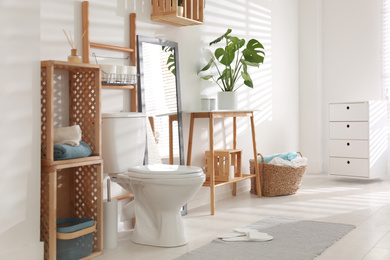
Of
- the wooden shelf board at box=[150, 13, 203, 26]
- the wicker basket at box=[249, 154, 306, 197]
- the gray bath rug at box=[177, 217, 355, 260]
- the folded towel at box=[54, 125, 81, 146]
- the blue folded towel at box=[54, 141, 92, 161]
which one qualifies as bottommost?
the gray bath rug at box=[177, 217, 355, 260]

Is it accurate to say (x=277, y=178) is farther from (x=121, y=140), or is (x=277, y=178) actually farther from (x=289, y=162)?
(x=121, y=140)

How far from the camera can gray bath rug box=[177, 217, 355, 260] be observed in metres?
2.50

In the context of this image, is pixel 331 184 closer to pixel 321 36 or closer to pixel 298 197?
pixel 298 197

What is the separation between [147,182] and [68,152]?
48cm

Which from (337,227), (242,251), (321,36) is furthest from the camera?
(321,36)

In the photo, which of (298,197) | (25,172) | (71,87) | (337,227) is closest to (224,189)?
(298,197)

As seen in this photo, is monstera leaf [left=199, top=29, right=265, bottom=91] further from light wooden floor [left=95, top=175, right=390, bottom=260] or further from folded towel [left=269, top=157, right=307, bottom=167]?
light wooden floor [left=95, top=175, right=390, bottom=260]

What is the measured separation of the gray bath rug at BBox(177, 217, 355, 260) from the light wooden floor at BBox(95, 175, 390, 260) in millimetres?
66

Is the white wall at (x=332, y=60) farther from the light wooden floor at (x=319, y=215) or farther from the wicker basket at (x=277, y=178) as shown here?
the wicker basket at (x=277, y=178)

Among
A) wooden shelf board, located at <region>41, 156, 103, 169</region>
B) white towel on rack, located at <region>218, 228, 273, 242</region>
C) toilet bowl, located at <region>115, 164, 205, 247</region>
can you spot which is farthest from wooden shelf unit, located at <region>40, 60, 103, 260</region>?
white towel on rack, located at <region>218, 228, 273, 242</region>

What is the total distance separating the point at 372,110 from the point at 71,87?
3.29m

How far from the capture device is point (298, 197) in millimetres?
4227

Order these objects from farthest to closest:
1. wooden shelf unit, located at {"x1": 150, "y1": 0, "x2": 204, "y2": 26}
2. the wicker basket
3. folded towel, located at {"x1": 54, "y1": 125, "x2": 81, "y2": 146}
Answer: the wicker basket, wooden shelf unit, located at {"x1": 150, "y1": 0, "x2": 204, "y2": 26}, folded towel, located at {"x1": 54, "y1": 125, "x2": 81, "y2": 146}

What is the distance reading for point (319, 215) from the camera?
11.5ft
